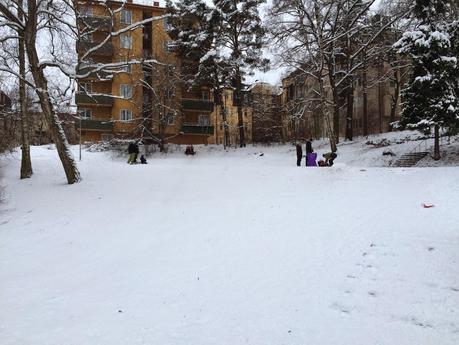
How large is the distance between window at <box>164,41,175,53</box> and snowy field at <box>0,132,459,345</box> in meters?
22.6

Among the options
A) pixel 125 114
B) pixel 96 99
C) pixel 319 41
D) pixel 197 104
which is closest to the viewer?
pixel 319 41

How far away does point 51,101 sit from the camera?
16.3 meters

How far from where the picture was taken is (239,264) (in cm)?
697

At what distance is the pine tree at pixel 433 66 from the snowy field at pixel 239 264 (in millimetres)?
4843

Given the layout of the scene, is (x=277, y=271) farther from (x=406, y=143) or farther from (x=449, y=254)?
(x=406, y=143)

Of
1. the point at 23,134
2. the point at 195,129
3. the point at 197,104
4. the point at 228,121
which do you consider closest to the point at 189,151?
the point at 195,129

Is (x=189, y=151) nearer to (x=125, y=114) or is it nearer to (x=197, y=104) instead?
(x=197, y=104)

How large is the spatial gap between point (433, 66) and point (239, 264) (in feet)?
52.8

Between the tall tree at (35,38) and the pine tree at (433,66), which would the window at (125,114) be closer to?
the tall tree at (35,38)

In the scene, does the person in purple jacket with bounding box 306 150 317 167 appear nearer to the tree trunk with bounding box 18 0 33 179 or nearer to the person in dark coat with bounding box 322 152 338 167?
the person in dark coat with bounding box 322 152 338 167

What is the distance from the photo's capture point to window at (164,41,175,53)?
34031 millimetres

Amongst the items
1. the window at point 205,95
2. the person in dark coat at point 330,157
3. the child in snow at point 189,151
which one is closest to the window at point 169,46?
the window at point 205,95

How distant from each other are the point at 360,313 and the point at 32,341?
12.7 feet

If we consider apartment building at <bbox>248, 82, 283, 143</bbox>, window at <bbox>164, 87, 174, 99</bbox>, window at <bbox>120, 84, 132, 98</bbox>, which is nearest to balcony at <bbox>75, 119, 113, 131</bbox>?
window at <bbox>120, 84, 132, 98</bbox>
